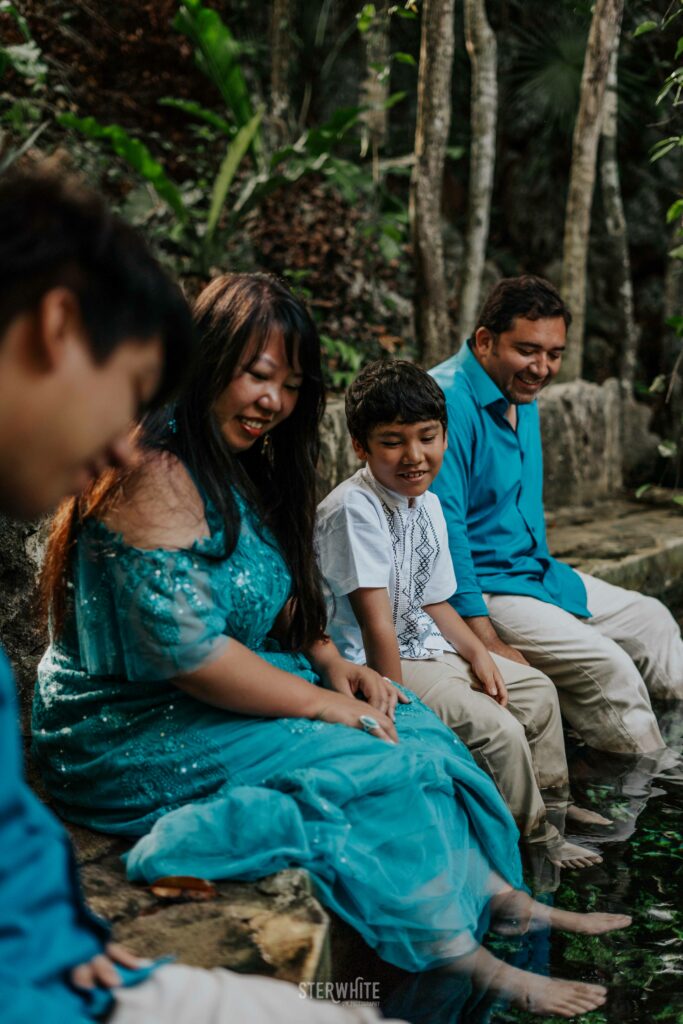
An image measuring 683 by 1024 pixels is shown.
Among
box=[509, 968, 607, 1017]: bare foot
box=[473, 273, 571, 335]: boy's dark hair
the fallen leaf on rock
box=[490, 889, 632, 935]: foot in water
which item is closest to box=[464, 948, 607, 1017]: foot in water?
box=[509, 968, 607, 1017]: bare foot

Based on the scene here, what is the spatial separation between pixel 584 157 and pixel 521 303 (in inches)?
164

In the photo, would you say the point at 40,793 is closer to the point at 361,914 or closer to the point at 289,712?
the point at 289,712

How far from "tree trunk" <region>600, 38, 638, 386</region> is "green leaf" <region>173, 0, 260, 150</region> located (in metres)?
2.96

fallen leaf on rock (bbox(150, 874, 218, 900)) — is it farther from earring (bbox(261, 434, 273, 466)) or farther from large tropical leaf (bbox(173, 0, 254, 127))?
large tropical leaf (bbox(173, 0, 254, 127))

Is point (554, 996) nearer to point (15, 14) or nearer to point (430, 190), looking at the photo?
point (430, 190)

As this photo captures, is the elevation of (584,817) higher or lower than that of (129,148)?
lower

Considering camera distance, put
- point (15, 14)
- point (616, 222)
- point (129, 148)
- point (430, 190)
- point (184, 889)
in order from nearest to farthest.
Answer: point (184, 889) → point (15, 14) → point (129, 148) → point (430, 190) → point (616, 222)

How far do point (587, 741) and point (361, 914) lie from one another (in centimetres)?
218

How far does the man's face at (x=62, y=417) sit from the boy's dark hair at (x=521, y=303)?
287cm

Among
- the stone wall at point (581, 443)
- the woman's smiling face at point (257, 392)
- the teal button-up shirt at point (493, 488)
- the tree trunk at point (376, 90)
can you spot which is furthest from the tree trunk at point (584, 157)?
the woman's smiling face at point (257, 392)

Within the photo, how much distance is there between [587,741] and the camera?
418 centimetres

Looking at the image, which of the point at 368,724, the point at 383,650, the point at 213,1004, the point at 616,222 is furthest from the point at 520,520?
the point at 616,222

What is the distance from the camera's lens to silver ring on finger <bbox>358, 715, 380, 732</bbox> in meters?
2.48

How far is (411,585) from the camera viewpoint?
3.40m
